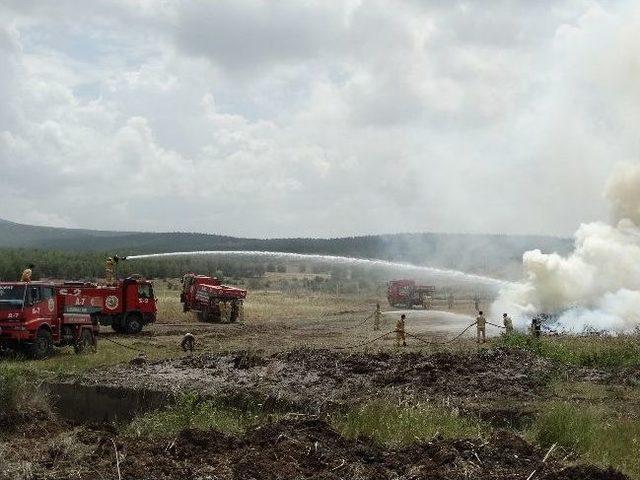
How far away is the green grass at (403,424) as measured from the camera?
11.8m

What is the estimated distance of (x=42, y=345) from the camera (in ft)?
74.7

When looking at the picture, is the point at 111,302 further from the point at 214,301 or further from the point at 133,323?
the point at 214,301

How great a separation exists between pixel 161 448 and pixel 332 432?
104 inches

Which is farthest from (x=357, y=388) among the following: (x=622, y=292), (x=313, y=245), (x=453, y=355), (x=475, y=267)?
(x=313, y=245)

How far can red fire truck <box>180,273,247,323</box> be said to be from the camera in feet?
132

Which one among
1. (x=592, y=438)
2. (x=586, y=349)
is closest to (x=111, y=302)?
(x=586, y=349)

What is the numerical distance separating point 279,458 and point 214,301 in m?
30.7

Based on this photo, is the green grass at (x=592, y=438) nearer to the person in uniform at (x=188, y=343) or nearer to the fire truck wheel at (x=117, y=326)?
the person in uniform at (x=188, y=343)

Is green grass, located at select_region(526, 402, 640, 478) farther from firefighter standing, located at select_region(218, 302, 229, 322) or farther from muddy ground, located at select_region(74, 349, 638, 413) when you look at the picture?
firefighter standing, located at select_region(218, 302, 229, 322)

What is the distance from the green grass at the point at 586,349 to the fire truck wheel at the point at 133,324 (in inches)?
664

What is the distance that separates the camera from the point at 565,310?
37.0 metres

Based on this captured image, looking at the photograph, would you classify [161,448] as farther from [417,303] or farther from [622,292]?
[417,303]

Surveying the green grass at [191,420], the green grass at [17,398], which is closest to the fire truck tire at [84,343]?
the green grass at [191,420]

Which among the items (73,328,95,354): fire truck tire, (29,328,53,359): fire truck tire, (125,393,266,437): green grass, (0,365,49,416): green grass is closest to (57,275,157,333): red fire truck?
(73,328,95,354): fire truck tire
